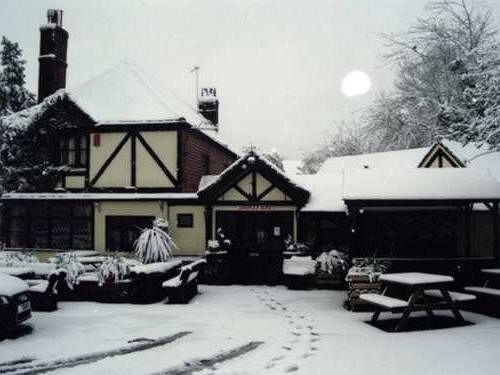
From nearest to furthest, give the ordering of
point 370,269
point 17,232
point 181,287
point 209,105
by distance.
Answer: point 370,269, point 181,287, point 17,232, point 209,105

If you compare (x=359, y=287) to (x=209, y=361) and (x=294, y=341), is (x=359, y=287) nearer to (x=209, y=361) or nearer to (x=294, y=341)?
(x=294, y=341)

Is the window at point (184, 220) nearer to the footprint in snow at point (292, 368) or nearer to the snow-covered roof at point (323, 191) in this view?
the snow-covered roof at point (323, 191)

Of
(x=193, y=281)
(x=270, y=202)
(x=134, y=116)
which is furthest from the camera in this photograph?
(x=134, y=116)

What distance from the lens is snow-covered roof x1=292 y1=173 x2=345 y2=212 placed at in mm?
17547

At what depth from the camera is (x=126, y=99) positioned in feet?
67.7

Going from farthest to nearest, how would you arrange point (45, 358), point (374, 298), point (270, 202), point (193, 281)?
point (270, 202) < point (193, 281) < point (374, 298) < point (45, 358)

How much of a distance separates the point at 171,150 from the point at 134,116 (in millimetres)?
2022

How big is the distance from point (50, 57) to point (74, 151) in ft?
13.4

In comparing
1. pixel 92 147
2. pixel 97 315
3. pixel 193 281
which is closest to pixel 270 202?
pixel 193 281

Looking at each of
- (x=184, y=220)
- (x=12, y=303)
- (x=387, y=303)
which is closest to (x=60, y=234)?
(x=184, y=220)

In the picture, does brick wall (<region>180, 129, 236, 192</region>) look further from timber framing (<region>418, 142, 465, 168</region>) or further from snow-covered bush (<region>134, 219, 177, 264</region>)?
timber framing (<region>418, 142, 465, 168</region>)

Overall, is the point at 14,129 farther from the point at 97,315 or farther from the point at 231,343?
the point at 231,343

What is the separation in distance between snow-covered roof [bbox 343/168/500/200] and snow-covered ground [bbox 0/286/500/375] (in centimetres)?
381

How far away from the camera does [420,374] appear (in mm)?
6172
